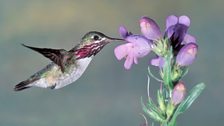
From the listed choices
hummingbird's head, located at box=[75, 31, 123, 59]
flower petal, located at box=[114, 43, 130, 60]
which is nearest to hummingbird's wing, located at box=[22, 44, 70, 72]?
hummingbird's head, located at box=[75, 31, 123, 59]

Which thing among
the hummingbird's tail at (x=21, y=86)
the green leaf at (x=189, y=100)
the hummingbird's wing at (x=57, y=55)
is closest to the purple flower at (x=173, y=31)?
the green leaf at (x=189, y=100)

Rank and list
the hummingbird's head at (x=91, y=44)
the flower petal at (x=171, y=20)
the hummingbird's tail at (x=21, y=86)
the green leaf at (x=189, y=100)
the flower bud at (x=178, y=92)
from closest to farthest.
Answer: the flower bud at (x=178, y=92)
the green leaf at (x=189, y=100)
the flower petal at (x=171, y=20)
the hummingbird's head at (x=91, y=44)
the hummingbird's tail at (x=21, y=86)

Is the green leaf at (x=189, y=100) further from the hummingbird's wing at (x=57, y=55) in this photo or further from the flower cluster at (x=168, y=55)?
the hummingbird's wing at (x=57, y=55)

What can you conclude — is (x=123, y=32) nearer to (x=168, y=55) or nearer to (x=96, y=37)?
(x=168, y=55)

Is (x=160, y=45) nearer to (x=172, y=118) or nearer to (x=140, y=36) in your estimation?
(x=140, y=36)

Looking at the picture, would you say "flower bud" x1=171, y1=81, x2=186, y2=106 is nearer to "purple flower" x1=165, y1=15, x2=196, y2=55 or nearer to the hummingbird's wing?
"purple flower" x1=165, y1=15, x2=196, y2=55

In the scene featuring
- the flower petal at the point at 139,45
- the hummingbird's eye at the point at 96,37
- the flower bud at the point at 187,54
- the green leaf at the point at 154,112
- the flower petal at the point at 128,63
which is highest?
the hummingbird's eye at the point at 96,37

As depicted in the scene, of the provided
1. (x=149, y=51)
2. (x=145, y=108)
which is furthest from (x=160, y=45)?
(x=145, y=108)
